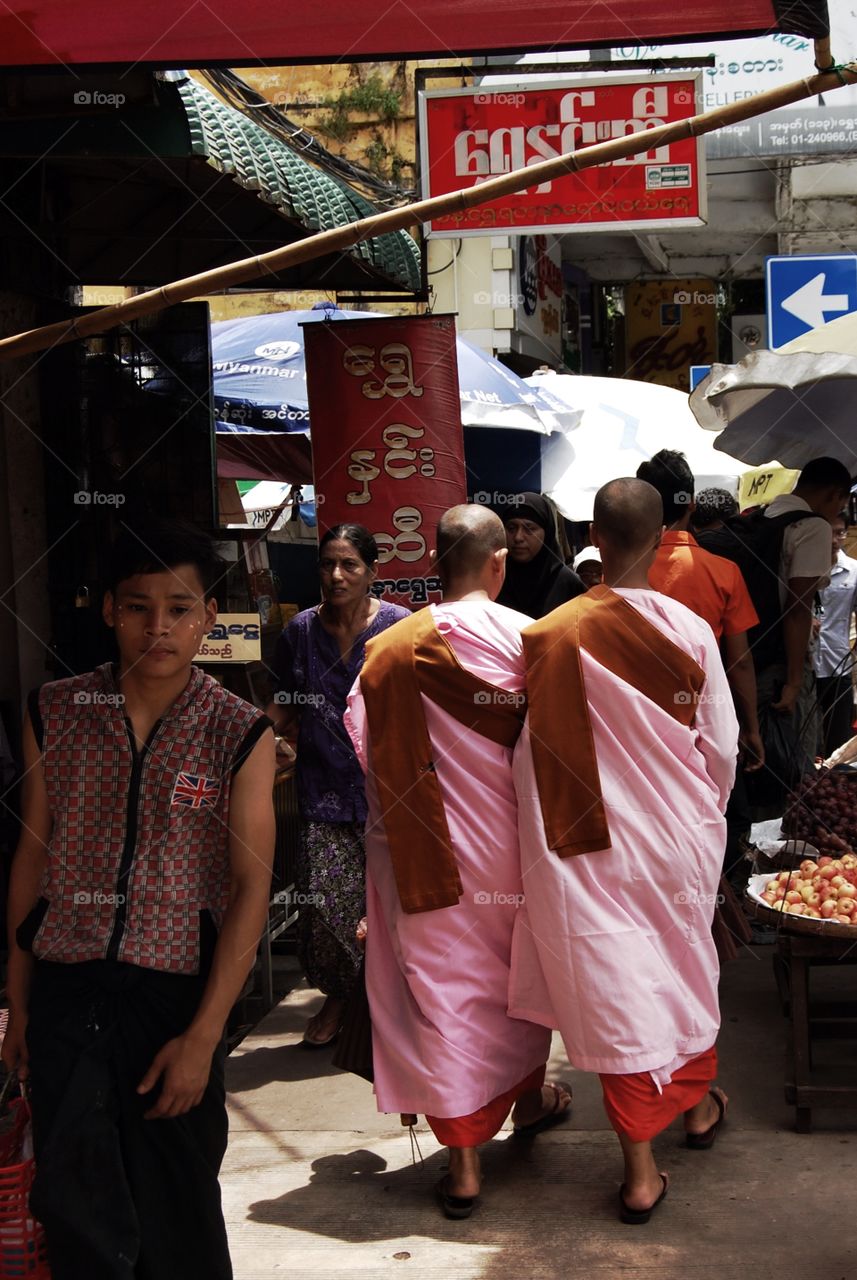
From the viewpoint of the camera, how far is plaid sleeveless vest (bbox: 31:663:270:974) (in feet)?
8.30

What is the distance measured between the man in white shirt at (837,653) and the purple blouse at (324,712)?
300cm

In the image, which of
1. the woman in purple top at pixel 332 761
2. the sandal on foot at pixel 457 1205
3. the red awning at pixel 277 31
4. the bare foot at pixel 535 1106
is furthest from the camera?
the woman in purple top at pixel 332 761

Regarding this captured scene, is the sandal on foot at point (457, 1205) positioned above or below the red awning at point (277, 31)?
below

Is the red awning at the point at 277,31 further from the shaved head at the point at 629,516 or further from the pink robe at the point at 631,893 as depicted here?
the pink robe at the point at 631,893

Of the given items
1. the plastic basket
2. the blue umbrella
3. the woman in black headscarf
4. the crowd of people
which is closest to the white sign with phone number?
the crowd of people

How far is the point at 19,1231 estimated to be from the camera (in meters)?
2.56

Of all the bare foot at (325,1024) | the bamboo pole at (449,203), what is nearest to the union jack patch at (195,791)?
the bamboo pole at (449,203)

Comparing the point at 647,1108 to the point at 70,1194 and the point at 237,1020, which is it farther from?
the point at 237,1020

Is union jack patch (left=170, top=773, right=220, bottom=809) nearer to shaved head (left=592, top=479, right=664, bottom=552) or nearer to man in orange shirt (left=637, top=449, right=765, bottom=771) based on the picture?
shaved head (left=592, top=479, right=664, bottom=552)

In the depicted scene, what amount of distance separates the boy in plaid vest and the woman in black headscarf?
315 cm

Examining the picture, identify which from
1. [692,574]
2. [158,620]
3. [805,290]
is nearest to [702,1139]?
[692,574]

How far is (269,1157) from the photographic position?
4.15 meters

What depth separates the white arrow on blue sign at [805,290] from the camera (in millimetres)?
9609

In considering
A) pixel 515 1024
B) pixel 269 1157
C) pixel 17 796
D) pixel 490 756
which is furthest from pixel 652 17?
pixel 17 796
